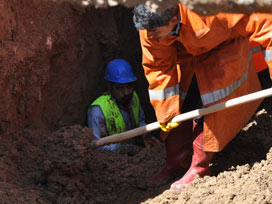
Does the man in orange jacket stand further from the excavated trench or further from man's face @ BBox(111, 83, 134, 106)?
man's face @ BBox(111, 83, 134, 106)

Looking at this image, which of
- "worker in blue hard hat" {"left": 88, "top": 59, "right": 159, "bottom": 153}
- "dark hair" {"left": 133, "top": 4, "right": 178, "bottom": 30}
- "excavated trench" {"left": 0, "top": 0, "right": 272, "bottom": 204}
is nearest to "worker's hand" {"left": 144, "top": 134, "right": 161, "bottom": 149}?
"worker in blue hard hat" {"left": 88, "top": 59, "right": 159, "bottom": 153}

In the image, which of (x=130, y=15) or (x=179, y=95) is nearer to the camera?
(x=179, y=95)

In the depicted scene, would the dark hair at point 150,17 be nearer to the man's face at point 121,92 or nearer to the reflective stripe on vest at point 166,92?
the reflective stripe on vest at point 166,92

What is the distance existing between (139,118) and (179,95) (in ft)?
8.22

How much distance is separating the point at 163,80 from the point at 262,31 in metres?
0.97

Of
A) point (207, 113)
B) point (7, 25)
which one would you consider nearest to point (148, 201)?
point (207, 113)

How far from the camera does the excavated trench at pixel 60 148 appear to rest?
3.54m

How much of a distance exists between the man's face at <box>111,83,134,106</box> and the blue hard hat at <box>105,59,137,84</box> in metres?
0.08

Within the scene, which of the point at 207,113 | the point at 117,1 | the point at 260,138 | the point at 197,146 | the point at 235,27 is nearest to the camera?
the point at 117,1

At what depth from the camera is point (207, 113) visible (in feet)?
11.6

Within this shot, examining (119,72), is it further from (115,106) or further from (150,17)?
(150,17)

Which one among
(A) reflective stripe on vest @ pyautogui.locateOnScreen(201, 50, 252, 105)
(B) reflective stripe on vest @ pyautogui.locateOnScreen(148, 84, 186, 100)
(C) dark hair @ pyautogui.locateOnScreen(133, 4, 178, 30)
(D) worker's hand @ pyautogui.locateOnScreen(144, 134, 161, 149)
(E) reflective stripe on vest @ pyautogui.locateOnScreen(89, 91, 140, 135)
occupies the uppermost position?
(C) dark hair @ pyautogui.locateOnScreen(133, 4, 178, 30)

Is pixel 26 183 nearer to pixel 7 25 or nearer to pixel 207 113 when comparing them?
pixel 7 25

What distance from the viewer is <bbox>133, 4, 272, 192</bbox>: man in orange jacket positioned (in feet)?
10.5
